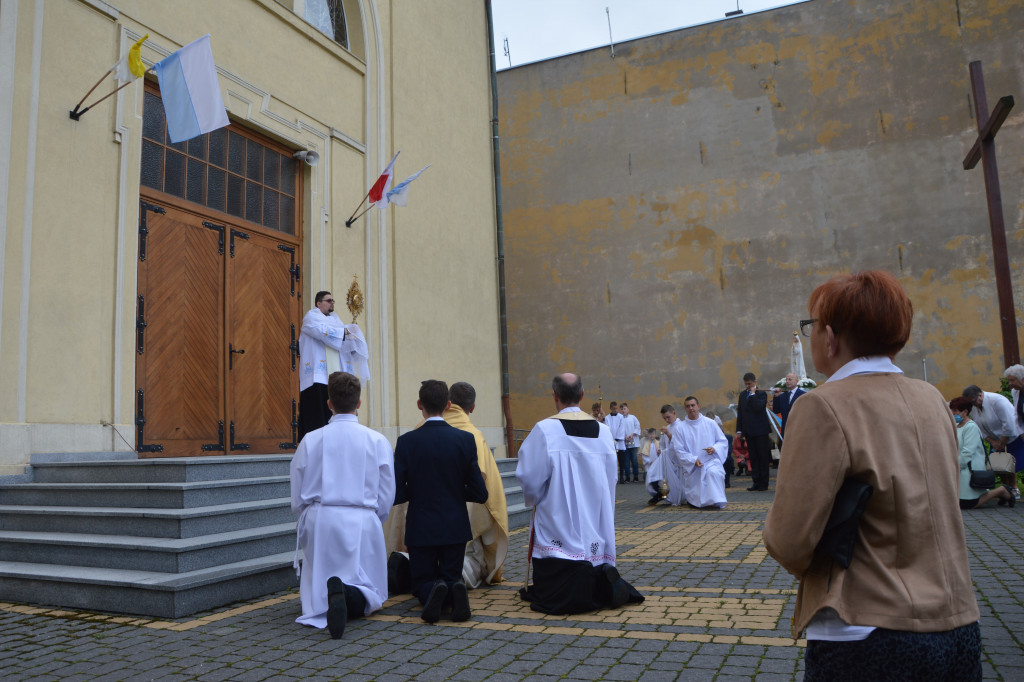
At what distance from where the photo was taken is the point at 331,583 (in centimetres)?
503

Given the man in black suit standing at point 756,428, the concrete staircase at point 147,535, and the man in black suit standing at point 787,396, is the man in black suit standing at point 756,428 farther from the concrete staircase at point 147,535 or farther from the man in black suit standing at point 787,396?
the concrete staircase at point 147,535

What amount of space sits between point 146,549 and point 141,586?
435 millimetres

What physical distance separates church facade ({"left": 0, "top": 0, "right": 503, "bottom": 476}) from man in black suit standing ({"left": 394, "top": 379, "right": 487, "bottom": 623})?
12.9 ft

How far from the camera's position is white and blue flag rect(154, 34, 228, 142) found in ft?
25.5

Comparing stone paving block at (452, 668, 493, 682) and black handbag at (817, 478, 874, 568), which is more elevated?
black handbag at (817, 478, 874, 568)

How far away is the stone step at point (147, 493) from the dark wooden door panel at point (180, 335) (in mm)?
1639

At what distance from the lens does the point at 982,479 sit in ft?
33.2

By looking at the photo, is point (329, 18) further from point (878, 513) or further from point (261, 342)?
point (878, 513)

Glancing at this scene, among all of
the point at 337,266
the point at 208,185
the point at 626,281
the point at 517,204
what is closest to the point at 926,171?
the point at 626,281

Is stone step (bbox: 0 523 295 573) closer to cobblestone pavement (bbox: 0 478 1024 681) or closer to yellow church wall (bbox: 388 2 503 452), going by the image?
→ cobblestone pavement (bbox: 0 478 1024 681)

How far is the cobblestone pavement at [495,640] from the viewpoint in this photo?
412cm

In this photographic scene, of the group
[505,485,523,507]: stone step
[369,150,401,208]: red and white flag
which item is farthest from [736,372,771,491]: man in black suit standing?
[369,150,401,208]: red and white flag

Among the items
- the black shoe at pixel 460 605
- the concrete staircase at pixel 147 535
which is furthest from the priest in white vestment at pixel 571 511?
the concrete staircase at pixel 147 535

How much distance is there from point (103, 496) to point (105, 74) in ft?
13.7
